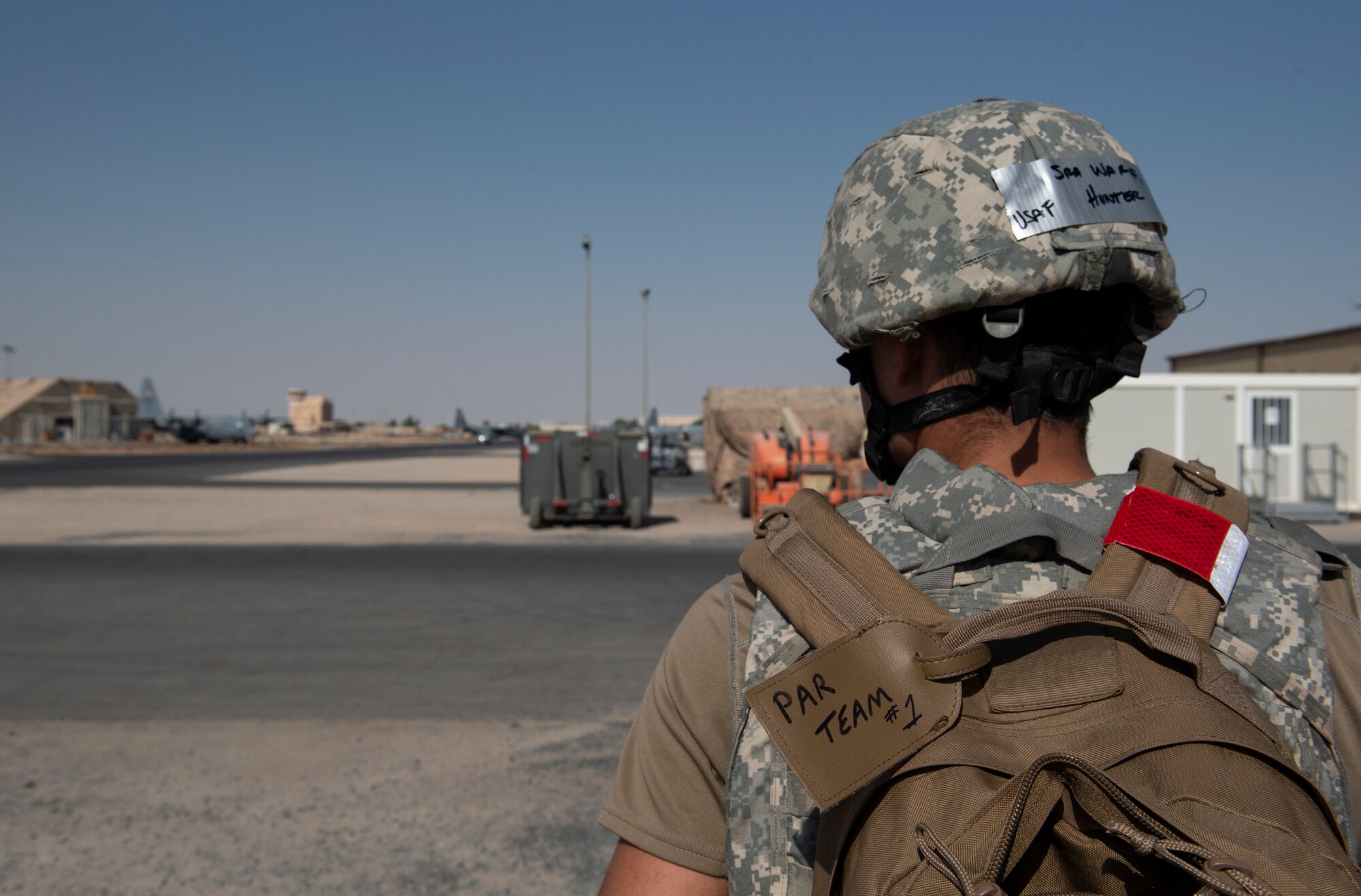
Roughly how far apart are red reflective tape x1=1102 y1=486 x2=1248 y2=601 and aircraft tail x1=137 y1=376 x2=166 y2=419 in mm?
96040

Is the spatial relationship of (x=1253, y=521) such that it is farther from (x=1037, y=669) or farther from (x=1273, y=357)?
(x=1273, y=357)

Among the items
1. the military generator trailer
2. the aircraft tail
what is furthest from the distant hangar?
the military generator trailer

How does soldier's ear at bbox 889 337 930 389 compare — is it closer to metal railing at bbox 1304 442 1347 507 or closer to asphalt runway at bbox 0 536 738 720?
asphalt runway at bbox 0 536 738 720

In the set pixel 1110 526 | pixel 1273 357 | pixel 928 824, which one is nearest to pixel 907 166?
pixel 1110 526

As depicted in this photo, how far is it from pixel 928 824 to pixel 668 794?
46cm

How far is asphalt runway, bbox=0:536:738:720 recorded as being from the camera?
607 cm

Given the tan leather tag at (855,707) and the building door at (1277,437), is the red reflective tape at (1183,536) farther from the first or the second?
the building door at (1277,437)

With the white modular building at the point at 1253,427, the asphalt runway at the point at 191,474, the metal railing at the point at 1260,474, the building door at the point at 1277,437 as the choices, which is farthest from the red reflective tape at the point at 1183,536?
the asphalt runway at the point at 191,474

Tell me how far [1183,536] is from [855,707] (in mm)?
457

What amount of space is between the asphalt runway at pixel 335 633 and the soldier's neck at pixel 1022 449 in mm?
4839

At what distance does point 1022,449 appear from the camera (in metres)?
1.34

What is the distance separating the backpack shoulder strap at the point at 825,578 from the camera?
109 centimetres

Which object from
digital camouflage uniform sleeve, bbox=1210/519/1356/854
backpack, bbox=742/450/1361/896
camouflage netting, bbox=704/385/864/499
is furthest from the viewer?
camouflage netting, bbox=704/385/864/499

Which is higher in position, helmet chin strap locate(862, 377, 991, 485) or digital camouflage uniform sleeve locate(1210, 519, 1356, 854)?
helmet chin strap locate(862, 377, 991, 485)
